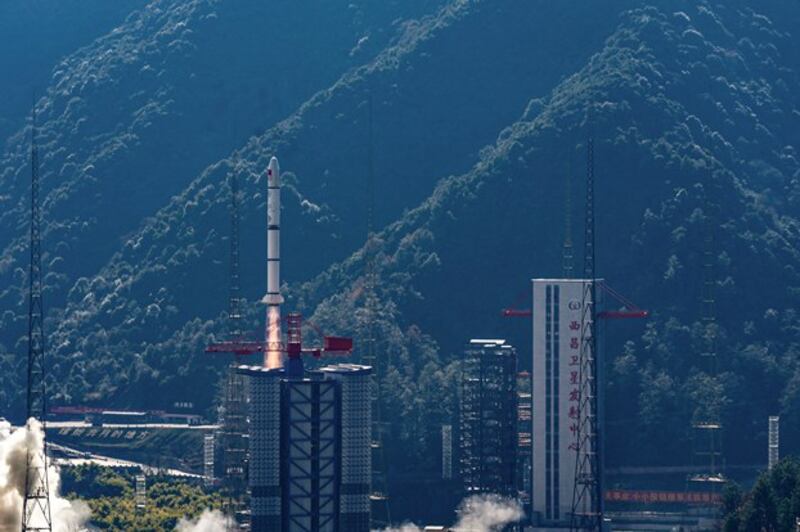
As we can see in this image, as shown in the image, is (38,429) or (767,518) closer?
(38,429)

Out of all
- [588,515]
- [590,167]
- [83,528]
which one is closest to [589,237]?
[590,167]

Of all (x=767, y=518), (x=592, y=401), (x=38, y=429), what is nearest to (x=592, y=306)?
(x=592, y=401)

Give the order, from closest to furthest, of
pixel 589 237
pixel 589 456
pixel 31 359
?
pixel 31 359 < pixel 589 456 < pixel 589 237

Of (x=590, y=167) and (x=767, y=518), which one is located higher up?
(x=590, y=167)

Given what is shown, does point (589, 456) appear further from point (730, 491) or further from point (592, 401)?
point (730, 491)

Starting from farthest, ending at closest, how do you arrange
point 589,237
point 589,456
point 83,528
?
point 83,528, point 589,237, point 589,456

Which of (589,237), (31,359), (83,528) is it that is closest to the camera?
(31,359)

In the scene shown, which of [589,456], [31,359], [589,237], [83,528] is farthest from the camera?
[83,528]

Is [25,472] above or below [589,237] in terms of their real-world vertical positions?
below

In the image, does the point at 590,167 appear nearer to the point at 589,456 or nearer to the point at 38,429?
the point at 589,456
